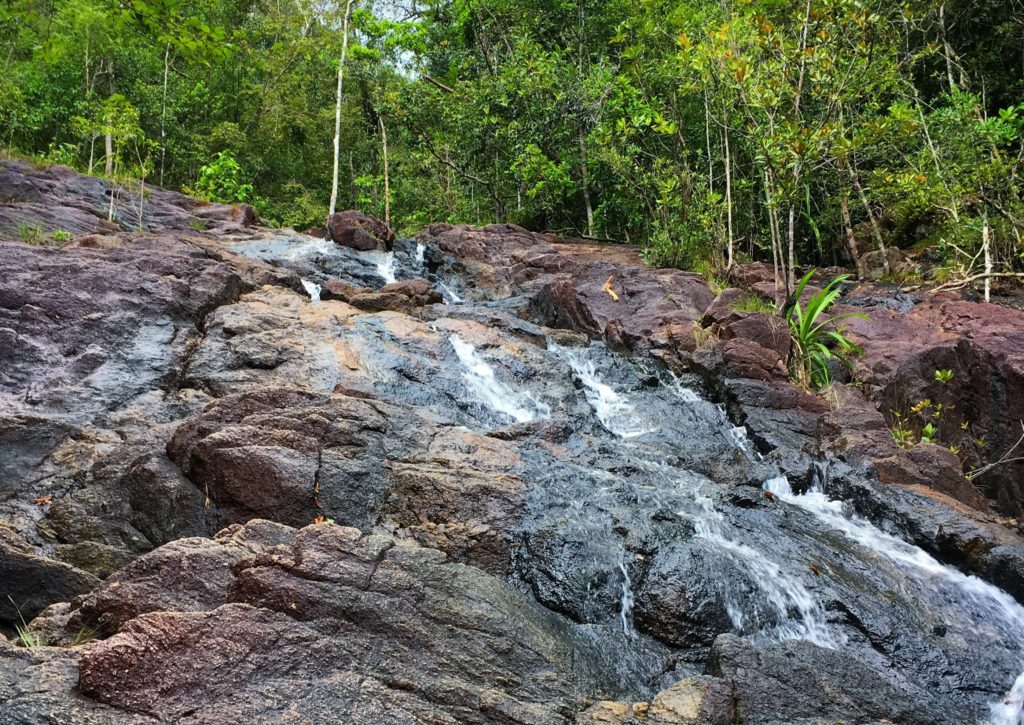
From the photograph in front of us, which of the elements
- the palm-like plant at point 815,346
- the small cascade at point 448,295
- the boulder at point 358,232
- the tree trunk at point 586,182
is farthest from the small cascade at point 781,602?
the tree trunk at point 586,182

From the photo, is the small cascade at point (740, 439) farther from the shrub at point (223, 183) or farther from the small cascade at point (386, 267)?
the shrub at point (223, 183)

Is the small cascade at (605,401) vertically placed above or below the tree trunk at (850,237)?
below

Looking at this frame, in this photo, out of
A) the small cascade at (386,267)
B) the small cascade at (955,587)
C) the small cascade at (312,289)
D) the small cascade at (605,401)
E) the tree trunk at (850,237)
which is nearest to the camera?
the small cascade at (955,587)

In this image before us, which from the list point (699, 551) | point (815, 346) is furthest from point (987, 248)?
point (699, 551)

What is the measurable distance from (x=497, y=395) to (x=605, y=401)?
1.74 m

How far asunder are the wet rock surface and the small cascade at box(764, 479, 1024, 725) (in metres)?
0.03

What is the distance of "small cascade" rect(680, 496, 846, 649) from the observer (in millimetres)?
5043

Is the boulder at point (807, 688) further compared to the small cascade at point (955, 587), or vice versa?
the small cascade at point (955, 587)

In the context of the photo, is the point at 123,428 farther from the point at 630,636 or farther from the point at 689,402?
the point at 689,402

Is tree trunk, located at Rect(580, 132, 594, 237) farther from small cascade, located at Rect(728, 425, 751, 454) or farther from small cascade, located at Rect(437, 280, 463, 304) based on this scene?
small cascade, located at Rect(728, 425, 751, 454)

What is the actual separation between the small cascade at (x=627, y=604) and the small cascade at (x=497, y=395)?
3147mm

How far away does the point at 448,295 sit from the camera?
46.5 feet

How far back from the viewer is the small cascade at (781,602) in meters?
5.04

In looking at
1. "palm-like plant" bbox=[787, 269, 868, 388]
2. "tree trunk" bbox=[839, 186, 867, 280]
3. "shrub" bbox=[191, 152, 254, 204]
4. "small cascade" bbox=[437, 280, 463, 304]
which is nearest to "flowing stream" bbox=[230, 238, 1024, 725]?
"palm-like plant" bbox=[787, 269, 868, 388]
